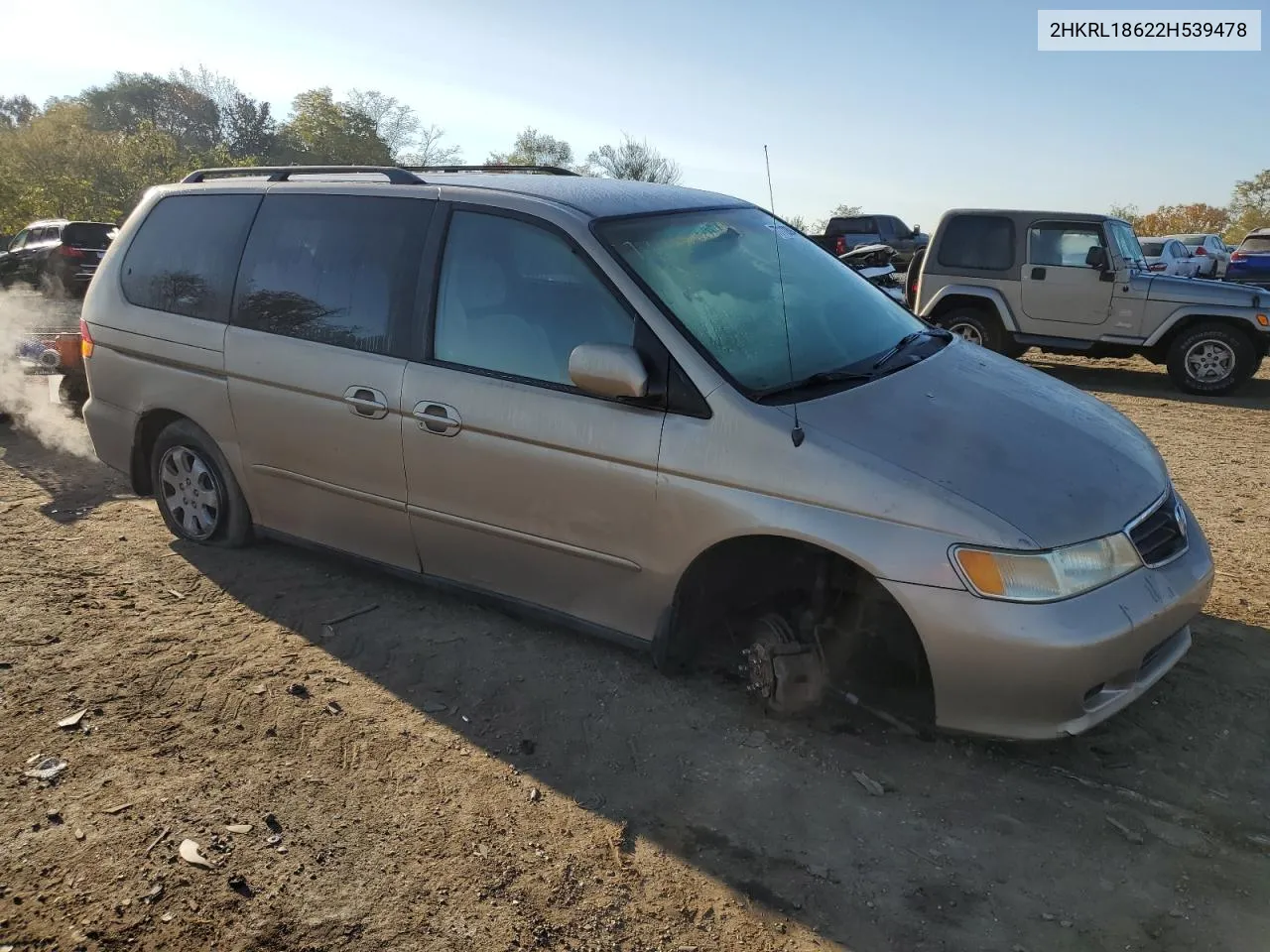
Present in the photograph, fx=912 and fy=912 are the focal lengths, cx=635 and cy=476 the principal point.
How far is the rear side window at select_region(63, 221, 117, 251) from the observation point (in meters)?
18.6

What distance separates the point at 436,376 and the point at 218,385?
4.67 ft

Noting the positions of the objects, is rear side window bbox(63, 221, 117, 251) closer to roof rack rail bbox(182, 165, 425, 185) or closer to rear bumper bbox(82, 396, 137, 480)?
rear bumper bbox(82, 396, 137, 480)

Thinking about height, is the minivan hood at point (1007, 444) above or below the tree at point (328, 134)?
below

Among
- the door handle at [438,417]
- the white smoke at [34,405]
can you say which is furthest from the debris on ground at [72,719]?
the white smoke at [34,405]

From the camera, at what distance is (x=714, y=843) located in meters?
2.69

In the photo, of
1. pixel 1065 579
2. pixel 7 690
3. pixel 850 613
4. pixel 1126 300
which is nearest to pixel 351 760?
pixel 7 690

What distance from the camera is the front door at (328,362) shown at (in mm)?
3816

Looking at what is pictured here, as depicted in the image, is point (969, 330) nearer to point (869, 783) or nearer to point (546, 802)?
point (869, 783)

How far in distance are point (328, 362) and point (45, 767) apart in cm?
184

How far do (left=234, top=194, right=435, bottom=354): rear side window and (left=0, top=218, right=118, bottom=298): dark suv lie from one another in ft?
54.7

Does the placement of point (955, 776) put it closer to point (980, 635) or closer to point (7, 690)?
point (980, 635)

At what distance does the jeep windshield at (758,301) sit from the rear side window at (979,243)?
735cm

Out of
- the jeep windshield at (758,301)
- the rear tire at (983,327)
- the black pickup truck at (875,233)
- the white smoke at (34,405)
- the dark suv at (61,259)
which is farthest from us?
the black pickup truck at (875,233)

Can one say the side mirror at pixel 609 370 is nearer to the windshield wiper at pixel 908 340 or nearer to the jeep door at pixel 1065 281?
the windshield wiper at pixel 908 340
